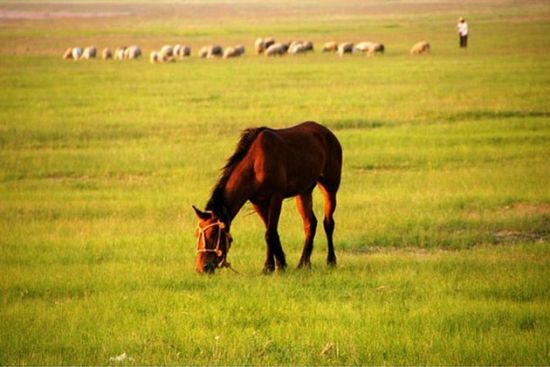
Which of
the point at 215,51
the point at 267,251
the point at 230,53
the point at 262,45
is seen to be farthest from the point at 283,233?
the point at 262,45

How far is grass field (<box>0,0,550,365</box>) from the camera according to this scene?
936 cm

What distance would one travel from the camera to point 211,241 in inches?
448

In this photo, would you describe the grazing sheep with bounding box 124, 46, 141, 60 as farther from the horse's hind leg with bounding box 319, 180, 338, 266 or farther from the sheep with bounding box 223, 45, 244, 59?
the horse's hind leg with bounding box 319, 180, 338, 266

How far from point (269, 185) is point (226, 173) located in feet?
1.66

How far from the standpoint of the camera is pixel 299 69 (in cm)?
5059

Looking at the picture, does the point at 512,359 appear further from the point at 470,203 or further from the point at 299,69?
the point at 299,69

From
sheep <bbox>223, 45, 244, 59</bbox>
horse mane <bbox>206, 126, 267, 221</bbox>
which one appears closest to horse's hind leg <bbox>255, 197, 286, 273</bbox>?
horse mane <bbox>206, 126, 267, 221</bbox>

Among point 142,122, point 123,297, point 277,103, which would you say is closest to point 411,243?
point 123,297

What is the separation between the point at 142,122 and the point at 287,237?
624 inches

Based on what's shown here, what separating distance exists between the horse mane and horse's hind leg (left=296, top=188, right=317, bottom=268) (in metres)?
1.14

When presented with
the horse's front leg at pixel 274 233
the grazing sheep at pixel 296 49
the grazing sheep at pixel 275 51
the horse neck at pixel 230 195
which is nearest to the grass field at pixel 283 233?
the horse's front leg at pixel 274 233

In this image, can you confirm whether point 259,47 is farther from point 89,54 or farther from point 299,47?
point 89,54

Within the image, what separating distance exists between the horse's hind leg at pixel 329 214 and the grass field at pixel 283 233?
0.58 ft

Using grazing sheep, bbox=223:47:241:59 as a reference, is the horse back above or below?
below
